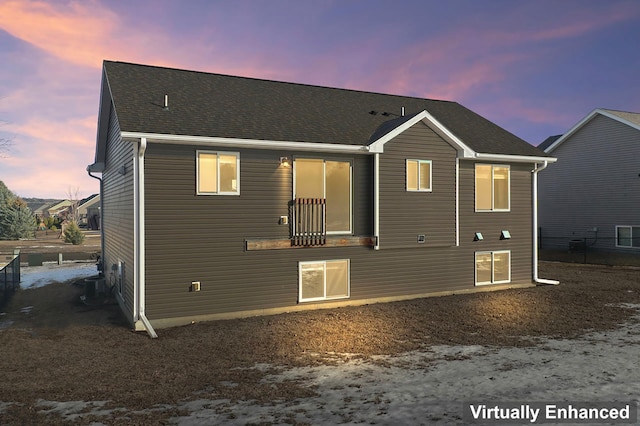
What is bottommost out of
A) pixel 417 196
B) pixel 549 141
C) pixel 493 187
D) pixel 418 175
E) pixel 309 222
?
pixel 309 222

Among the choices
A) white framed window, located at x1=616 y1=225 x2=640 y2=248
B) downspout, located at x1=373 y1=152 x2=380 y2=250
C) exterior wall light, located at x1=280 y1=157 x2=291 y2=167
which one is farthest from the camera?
white framed window, located at x1=616 y1=225 x2=640 y2=248

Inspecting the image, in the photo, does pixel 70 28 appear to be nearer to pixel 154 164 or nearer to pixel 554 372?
pixel 154 164

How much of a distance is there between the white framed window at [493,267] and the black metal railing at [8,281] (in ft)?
58.6

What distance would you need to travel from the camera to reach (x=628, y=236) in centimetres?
2767

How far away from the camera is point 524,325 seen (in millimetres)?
12352

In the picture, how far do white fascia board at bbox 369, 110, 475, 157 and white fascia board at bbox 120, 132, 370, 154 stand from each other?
1.51 feet

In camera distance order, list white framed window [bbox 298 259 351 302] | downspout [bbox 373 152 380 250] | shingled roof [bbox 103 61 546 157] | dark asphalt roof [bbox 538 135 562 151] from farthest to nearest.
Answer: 1. dark asphalt roof [bbox 538 135 562 151]
2. downspout [bbox 373 152 380 250]
3. white framed window [bbox 298 259 351 302]
4. shingled roof [bbox 103 61 546 157]

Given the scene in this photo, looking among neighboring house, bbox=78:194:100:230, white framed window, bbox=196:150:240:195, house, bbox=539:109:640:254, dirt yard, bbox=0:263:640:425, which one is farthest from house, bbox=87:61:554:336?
neighboring house, bbox=78:194:100:230

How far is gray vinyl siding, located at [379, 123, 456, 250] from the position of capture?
1516 centimetres

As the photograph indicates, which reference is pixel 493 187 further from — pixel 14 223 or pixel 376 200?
pixel 14 223

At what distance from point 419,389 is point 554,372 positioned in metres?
2.85

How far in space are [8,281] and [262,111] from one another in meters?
12.7

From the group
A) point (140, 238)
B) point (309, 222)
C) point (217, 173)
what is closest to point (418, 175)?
point (309, 222)

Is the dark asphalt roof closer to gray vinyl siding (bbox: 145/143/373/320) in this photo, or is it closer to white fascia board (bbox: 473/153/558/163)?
white fascia board (bbox: 473/153/558/163)
